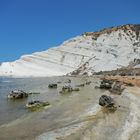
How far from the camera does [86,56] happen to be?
479ft

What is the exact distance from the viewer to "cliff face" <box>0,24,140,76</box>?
135000 millimetres

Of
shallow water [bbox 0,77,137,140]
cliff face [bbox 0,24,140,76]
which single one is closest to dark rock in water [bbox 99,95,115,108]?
shallow water [bbox 0,77,137,140]

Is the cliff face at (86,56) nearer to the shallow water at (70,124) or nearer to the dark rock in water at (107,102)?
the dark rock in water at (107,102)

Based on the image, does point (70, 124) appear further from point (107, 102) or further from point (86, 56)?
point (86, 56)

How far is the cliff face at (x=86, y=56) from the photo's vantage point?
13500 cm

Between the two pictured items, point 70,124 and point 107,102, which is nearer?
point 70,124

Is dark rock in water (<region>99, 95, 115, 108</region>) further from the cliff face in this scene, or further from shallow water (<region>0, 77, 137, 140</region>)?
the cliff face

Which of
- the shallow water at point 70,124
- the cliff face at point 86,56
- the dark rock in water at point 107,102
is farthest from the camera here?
the cliff face at point 86,56

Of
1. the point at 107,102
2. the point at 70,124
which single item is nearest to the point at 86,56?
the point at 107,102

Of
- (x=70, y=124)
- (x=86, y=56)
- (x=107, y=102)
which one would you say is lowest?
(x=70, y=124)

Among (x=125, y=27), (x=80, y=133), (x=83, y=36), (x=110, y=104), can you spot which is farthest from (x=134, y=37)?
(x=80, y=133)

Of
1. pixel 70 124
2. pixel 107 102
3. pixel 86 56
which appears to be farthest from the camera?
pixel 86 56

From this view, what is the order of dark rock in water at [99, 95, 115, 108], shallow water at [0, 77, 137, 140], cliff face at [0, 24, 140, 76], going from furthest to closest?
cliff face at [0, 24, 140, 76] → dark rock in water at [99, 95, 115, 108] → shallow water at [0, 77, 137, 140]

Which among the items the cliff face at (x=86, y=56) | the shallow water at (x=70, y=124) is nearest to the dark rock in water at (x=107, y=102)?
the shallow water at (x=70, y=124)
